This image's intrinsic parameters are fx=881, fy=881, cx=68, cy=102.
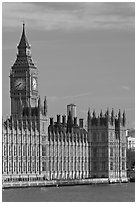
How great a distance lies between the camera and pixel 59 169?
285ft

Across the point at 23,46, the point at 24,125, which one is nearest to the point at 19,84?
the point at 23,46

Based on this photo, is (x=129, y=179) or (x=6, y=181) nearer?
(x=6, y=181)

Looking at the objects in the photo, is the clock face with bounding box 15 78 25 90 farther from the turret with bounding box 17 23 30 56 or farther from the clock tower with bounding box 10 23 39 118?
the turret with bounding box 17 23 30 56

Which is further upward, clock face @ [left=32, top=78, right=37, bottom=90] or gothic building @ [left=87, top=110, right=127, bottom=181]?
clock face @ [left=32, top=78, right=37, bottom=90]

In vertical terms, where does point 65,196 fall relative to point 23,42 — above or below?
below

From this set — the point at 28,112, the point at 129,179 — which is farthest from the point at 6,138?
the point at 129,179

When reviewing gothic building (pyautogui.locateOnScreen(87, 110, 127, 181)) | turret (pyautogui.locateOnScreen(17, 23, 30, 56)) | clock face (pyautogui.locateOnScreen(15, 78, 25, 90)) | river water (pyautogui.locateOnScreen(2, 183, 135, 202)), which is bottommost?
river water (pyautogui.locateOnScreen(2, 183, 135, 202))

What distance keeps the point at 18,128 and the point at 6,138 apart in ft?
10.9

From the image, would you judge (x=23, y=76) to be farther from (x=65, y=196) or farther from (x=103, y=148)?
(x=65, y=196)

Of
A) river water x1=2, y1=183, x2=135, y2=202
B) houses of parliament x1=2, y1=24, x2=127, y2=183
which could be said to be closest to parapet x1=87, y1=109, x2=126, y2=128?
houses of parliament x1=2, y1=24, x2=127, y2=183

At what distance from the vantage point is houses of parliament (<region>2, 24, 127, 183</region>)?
256ft

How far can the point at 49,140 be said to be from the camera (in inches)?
3383

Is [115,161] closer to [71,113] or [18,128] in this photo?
[71,113]

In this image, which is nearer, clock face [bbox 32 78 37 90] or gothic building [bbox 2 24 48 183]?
gothic building [bbox 2 24 48 183]
